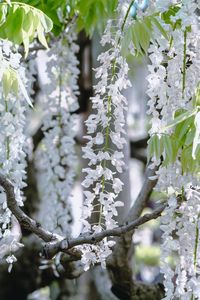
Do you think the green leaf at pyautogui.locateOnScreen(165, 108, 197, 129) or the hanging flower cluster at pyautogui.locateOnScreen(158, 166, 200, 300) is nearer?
the green leaf at pyautogui.locateOnScreen(165, 108, 197, 129)

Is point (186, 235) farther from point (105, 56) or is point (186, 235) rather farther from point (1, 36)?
point (1, 36)

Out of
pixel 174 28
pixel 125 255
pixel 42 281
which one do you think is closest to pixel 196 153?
pixel 174 28

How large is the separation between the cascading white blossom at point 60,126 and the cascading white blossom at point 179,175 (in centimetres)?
131

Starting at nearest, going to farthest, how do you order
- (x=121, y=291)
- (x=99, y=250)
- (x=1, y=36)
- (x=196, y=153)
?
(x=196, y=153) → (x=99, y=250) → (x=1, y=36) → (x=121, y=291)

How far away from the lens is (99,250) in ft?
7.78

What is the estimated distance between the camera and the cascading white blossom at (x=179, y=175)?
7.15 ft

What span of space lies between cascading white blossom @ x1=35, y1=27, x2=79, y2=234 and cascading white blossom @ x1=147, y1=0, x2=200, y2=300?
131 centimetres

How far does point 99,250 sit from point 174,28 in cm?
81

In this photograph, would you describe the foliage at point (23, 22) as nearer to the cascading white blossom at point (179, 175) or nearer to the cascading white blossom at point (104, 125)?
the cascading white blossom at point (104, 125)

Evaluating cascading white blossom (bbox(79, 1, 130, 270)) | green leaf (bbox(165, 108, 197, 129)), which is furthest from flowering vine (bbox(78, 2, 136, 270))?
green leaf (bbox(165, 108, 197, 129))

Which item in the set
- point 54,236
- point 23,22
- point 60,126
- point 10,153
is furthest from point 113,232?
point 60,126

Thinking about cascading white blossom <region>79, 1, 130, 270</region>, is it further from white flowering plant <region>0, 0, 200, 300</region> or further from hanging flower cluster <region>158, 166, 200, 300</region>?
hanging flower cluster <region>158, 166, 200, 300</region>

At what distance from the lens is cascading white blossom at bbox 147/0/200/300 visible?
2.18m

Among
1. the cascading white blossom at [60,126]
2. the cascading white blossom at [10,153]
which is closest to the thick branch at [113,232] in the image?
the cascading white blossom at [10,153]
